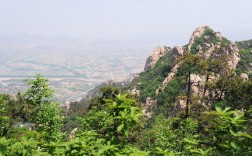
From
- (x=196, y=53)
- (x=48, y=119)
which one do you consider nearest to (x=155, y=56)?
(x=196, y=53)

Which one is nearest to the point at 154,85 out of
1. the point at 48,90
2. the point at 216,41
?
the point at 216,41

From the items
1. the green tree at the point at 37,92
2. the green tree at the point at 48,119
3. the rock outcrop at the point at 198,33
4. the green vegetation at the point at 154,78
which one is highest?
the rock outcrop at the point at 198,33

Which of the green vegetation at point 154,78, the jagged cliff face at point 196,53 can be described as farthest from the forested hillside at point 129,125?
the green vegetation at point 154,78

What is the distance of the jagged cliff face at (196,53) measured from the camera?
200 ft

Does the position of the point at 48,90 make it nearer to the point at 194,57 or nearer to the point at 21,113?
the point at 194,57

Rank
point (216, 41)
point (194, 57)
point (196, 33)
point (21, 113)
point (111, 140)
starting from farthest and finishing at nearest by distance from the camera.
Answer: point (196, 33), point (216, 41), point (21, 113), point (194, 57), point (111, 140)

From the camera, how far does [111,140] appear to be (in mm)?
6449

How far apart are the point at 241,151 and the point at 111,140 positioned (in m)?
2.58

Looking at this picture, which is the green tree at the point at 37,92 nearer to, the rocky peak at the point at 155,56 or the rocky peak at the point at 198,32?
the rocky peak at the point at 198,32

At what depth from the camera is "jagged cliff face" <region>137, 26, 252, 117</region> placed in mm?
61050

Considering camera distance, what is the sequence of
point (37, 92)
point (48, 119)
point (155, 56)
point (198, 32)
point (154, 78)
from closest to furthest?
1. point (48, 119)
2. point (37, 92)
3. point (154, 78)
4. point (198, 32)
5. point (155, 56)

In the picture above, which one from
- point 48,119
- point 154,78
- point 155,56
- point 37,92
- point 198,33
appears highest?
point 198,33

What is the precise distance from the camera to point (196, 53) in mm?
89812

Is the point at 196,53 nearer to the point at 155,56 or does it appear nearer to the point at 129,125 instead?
the point at 155,56
